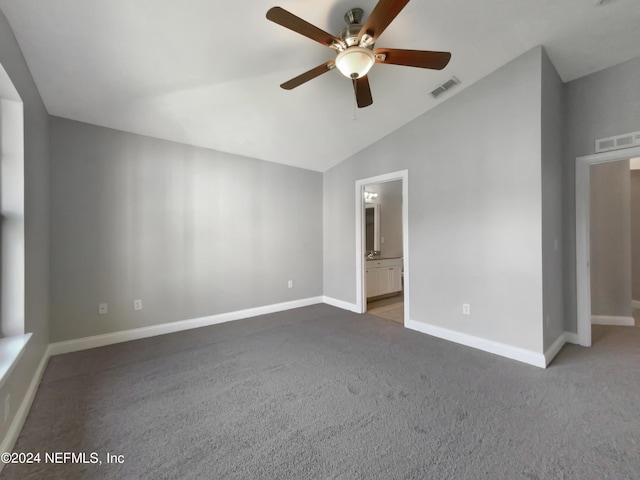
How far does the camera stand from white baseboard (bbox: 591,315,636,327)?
3588 mm

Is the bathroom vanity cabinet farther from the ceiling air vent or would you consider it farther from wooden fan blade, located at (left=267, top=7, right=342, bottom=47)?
wooden fan blade, located at (left=267, top=7, right=342, bottom=47)

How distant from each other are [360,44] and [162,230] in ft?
9.70

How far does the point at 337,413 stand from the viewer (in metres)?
1.84

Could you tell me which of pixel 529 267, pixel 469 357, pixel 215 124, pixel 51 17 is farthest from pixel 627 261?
pixel 51 17

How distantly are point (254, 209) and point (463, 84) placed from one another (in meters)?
3.05

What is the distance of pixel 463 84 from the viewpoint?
2934mm

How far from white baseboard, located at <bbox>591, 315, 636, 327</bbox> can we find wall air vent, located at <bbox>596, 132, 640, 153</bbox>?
2.32 meters

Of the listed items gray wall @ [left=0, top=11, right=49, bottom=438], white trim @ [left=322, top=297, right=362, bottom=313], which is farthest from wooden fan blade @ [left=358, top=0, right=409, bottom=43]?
white trim @ [left=322, top=297, right=362, bottom=313]

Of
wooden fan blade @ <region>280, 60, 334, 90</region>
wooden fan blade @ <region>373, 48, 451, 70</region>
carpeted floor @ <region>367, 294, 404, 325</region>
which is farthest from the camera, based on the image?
Answer: carpeted floor @ <region>367, 294, 404, 325</region>

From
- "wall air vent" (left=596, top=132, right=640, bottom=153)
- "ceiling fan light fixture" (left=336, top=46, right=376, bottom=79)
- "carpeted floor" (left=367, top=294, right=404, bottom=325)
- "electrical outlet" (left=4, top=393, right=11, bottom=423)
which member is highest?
"ceiling fan light fixture" (left=336, top=46, right=376, bottom=79)

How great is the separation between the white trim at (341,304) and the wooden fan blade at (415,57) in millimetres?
3323

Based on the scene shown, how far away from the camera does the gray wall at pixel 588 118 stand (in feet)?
8.77

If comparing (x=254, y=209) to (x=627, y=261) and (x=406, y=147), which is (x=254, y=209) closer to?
(x=406, y=147)

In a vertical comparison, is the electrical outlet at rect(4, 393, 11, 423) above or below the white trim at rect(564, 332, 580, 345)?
above
